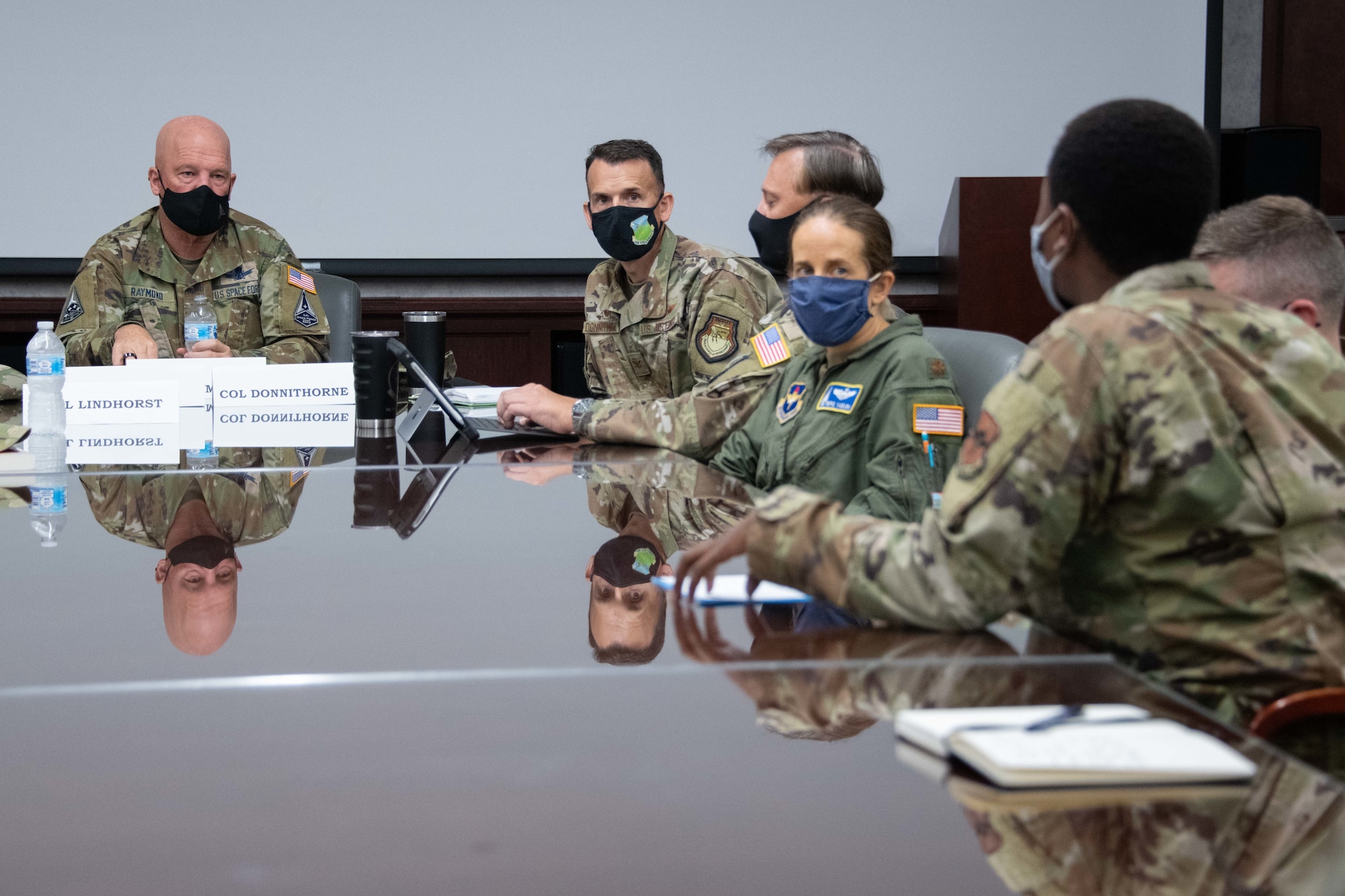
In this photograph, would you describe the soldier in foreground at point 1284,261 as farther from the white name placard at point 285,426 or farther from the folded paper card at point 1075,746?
the white name placard at point 285,426

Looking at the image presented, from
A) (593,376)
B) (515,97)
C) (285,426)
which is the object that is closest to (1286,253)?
(593,376)

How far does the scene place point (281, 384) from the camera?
2512 mm

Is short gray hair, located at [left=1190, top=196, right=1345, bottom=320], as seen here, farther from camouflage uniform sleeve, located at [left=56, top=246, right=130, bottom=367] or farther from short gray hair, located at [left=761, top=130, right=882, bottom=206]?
camouflage uniform sleeve, located at [left=56, top=246, right=130, bottom=367]

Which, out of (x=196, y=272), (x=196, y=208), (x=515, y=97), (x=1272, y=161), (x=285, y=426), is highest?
(x=515, y=97)

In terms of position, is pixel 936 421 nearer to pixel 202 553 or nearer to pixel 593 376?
pixel 202 553

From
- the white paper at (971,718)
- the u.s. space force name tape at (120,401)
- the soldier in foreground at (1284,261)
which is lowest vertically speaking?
the white paper at (971,718)

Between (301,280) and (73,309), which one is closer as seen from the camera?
(73,309)

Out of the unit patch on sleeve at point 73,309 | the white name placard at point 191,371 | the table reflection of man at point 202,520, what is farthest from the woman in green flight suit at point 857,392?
the unit patch on sleeve at point 73,309

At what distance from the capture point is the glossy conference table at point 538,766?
601mm

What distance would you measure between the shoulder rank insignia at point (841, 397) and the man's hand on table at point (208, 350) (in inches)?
57.8

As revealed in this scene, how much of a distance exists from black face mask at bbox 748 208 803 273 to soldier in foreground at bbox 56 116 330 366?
1.26m

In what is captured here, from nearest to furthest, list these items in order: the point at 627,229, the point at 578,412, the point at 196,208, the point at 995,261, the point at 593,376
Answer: the point at 578,412 → the point at 627,229 → the point at 593,376 → the point at 196,208 → the point at 995,261

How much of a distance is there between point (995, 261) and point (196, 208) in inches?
100

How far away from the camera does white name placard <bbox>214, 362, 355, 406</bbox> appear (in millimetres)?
2496
